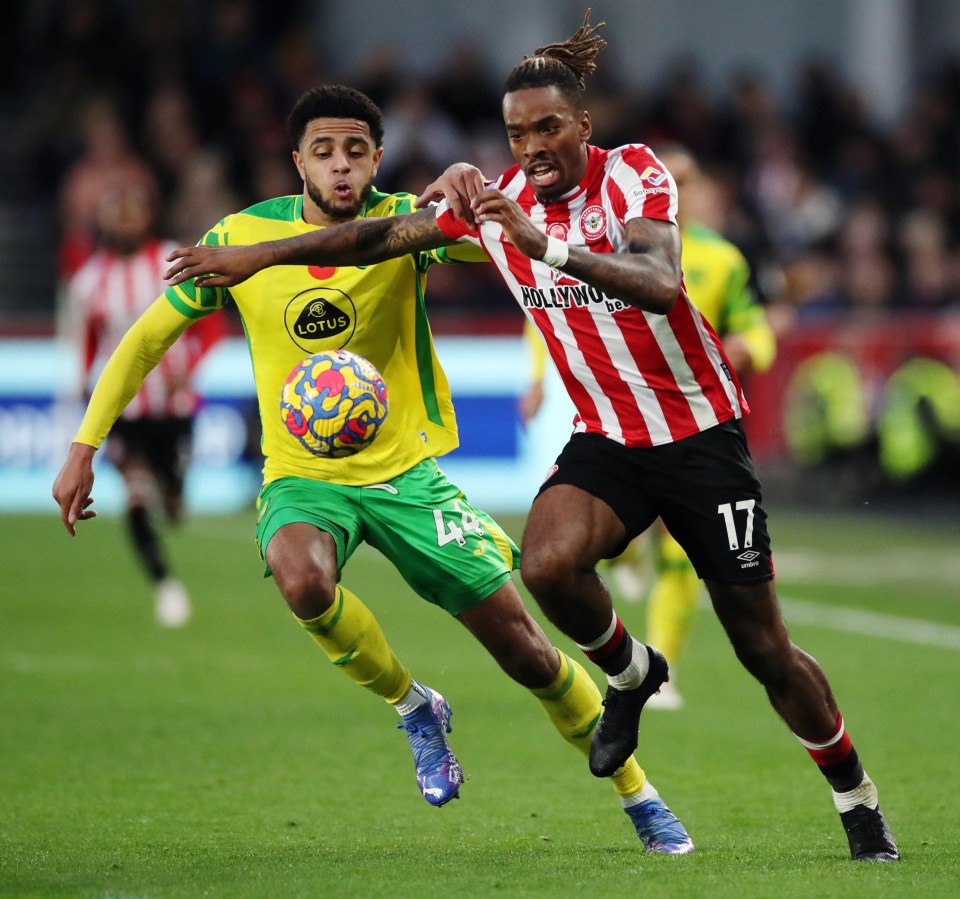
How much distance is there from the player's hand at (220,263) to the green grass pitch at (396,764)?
171cm

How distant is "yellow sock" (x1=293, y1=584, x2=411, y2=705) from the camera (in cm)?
561

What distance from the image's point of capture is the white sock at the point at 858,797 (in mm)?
5379

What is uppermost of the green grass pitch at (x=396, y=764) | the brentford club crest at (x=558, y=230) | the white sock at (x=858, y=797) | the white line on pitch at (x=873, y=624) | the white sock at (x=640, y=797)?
the brentford club crest at (x=558, y=230)

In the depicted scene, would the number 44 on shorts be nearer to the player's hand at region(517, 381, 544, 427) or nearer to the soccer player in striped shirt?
the soccer player in striped shirt

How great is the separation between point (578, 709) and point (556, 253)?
68.5 inches

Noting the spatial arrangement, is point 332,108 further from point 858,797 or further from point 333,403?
point 858,797

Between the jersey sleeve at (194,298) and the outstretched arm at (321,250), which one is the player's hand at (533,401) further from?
the outstretched arm at (321,250)

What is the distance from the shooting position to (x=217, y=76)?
20.3m

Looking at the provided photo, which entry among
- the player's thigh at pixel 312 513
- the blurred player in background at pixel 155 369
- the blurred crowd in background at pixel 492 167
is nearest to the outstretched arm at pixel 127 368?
the player's thigh at pixel 312 513

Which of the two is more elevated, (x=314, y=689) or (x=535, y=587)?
(x=535, y=587)

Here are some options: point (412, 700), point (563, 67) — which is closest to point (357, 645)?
point (412, 700)

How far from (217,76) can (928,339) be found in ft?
28.1

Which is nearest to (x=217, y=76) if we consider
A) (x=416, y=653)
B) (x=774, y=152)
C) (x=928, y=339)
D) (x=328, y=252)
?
(x=774, y=152)

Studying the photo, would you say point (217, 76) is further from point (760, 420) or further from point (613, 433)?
point (613, 433)
